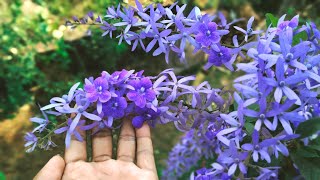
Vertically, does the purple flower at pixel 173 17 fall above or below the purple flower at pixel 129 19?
below

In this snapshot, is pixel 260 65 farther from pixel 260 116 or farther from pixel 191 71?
pixel 191 71

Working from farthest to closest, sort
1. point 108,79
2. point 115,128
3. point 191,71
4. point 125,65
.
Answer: point 191,71
point 125,65
point 115,128
point 108,79

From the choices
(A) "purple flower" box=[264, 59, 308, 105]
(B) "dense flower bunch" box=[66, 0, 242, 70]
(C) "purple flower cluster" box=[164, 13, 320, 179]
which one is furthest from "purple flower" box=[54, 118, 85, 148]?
(A) "purple flower" box=[264, 59, 308, 105]

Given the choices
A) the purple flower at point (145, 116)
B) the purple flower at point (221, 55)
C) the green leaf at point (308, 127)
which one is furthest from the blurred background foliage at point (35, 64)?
the green leaf at point (308, 127)

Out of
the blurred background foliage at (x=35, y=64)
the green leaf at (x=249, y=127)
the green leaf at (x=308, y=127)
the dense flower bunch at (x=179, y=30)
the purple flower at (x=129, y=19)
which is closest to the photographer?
the green leaf at (x=308, y=127)

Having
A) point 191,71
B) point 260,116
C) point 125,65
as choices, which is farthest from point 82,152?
point 191,71

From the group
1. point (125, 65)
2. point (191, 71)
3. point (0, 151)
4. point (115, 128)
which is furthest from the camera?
point (191, 71)

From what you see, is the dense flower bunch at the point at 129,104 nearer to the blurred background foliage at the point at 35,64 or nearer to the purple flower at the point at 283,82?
the purple flower at the point at 283,82

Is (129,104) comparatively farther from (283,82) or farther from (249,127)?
(283,82)
